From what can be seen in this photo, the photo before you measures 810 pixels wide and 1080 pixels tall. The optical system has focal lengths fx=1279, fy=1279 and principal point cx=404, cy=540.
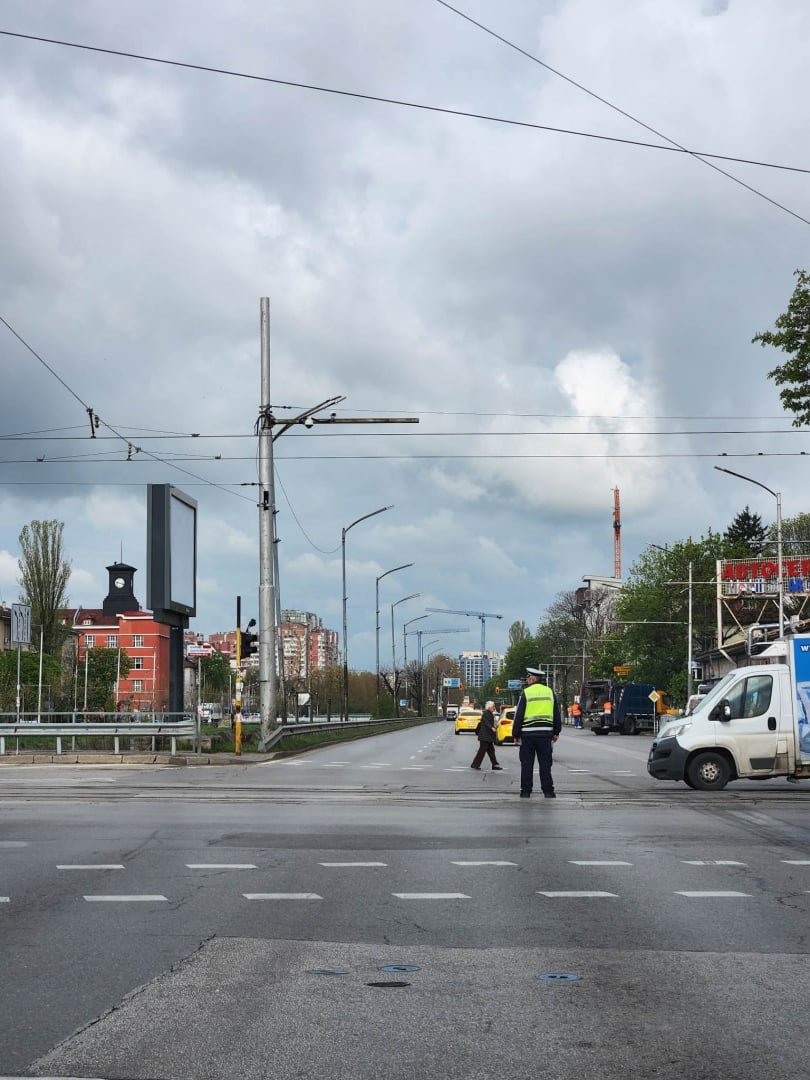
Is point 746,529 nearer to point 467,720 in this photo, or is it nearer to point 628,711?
point 628,711

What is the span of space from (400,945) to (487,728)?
829 inches

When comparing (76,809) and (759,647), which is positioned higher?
(759,647)

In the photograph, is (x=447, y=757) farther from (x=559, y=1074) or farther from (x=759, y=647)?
(x=559, y=1074)

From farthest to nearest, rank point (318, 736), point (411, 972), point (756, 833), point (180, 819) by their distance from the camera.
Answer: point (318, 736) → point (180, 819) → point (756, 833) → point (411, 972)

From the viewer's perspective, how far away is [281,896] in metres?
8.89

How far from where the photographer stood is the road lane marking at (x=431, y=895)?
891 centimetres

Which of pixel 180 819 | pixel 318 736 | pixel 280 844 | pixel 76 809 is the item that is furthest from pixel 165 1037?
pixel 318 736

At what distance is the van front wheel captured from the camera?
20.1 meters

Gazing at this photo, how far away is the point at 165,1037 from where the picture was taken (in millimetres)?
5207

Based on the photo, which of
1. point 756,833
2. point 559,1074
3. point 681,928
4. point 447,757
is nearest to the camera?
point 559,1074

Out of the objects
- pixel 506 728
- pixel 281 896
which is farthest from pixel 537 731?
pixel 506 728

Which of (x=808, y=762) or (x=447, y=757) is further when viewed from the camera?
(x=447, y=757)

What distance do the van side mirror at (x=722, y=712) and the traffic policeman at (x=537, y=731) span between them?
10.2 ft

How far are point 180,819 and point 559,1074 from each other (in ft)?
33.7
